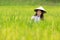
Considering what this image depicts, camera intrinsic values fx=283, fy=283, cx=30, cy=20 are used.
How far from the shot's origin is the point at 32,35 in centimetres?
345

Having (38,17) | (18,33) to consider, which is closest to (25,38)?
(18,33)

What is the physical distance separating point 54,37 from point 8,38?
0.54 meters

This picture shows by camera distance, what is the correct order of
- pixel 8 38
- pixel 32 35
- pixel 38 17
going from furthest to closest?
pixel 38 17 < pixel 32 35 < pixel 8 38

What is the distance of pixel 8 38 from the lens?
3213mm

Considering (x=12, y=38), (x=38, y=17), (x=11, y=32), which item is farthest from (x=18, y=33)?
(x=38, y=17)

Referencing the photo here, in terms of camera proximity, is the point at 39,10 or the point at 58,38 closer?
the point at 58,38

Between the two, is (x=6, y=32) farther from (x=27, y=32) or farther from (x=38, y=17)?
(x=38, y=17)

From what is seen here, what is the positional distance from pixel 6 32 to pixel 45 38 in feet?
1.84

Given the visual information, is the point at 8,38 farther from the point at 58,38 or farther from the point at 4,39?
the point at 58,38

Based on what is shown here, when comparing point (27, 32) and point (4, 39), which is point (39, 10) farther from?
point (4, 39)

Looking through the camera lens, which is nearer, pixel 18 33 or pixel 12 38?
pixel 12 38

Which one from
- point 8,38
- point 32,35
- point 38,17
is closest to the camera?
point 8,38

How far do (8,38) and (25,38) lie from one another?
0.64ft

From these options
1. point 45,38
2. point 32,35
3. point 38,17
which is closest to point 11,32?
point 32,35
